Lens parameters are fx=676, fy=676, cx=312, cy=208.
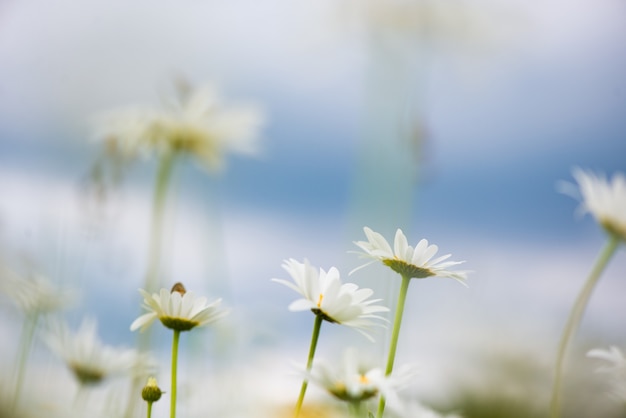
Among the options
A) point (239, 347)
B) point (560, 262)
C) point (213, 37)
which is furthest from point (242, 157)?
point (560, 262)

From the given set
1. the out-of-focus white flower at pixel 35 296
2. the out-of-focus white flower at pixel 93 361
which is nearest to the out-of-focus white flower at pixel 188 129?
the out-of-focus white flower at pixel 35 296

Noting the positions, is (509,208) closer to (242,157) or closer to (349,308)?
(242,157)

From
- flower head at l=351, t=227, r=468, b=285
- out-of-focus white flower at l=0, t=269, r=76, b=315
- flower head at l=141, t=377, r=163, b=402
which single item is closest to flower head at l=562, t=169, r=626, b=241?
flower head at l=351, t=227, r=468, b=285

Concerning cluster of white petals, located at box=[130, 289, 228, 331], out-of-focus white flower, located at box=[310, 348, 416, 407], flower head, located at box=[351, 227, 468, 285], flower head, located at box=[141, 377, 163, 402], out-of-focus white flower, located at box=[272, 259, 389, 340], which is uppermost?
flower head, located at box=[351, 227, 468, 285]

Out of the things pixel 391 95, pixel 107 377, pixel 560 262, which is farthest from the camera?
pixel 391 95

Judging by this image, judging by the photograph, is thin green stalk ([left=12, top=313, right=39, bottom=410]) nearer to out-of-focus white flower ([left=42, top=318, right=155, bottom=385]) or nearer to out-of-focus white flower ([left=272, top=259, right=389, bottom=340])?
out-of-focus white flower ([left=42, top=318, right=155, bottom=385])

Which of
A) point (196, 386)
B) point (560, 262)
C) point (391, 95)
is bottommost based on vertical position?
Answer: point (196, 386)

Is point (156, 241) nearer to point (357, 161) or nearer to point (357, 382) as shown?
point (357, 161)

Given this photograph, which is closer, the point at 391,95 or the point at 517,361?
the point at 517,361
